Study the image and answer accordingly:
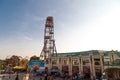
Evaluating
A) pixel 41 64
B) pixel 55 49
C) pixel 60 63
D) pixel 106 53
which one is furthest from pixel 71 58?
pixel 55 49

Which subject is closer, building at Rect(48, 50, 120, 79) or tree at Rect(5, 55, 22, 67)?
building at Rect(48, 50, 120, 79)

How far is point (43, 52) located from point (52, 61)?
17.7 m

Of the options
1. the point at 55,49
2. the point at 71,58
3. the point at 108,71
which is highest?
the point at 55,49

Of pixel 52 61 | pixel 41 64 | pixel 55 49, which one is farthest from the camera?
pixel 55 49

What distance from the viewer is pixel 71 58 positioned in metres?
40.1

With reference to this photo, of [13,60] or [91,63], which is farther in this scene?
[13,60]

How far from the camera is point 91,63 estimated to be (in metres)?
34.2

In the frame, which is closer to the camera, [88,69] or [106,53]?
[106,53]

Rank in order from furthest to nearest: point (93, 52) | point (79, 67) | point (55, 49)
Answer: point (55, 49) < point (79, 67) < point (93, 52)

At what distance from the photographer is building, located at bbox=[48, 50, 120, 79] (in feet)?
103

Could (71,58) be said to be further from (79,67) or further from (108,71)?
(108,71)

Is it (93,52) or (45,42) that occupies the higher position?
(45,42)

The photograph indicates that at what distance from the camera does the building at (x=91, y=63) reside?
3130 cm

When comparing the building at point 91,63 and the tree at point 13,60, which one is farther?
the tree at point 13,60
